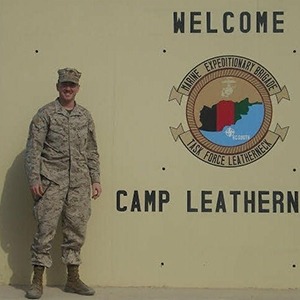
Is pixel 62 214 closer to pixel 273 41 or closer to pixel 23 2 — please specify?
pixel 23 2

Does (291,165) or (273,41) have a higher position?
(273,41)

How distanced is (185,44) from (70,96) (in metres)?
0.97


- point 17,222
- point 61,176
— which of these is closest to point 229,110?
point 61,176

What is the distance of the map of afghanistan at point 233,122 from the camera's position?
14.5ft

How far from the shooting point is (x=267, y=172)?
173 inches

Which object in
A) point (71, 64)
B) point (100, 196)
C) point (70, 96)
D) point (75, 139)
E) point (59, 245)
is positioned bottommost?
point (59, 245)

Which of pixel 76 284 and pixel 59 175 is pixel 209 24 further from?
pixel 76 284

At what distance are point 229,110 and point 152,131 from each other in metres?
0.59

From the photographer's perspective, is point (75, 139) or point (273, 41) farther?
point (273, 41)

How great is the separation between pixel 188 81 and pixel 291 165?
38.4 inches

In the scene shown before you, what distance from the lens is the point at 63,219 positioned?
163 inches

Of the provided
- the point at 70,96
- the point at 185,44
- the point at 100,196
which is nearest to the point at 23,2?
the point at 70,96

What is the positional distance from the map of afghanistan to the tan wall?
0.44 ft

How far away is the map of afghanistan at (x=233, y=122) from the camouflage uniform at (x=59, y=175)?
3.10ft
